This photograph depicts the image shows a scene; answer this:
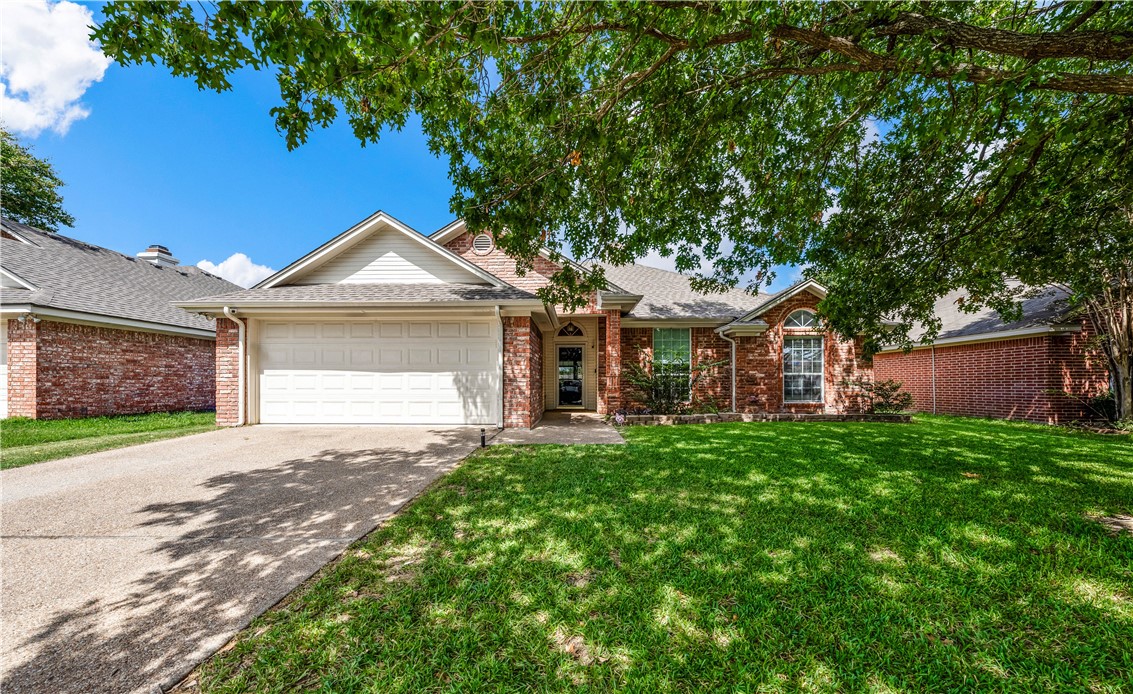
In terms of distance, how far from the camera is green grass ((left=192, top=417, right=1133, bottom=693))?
201 centimetres

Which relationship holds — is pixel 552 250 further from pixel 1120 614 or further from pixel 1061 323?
pixel 1061 323

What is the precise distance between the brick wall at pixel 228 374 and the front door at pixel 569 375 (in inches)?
346

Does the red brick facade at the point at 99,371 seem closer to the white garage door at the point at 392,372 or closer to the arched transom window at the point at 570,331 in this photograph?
the white garage door at the point at 392,372

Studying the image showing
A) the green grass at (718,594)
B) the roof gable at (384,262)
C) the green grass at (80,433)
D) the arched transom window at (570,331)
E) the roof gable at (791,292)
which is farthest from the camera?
the arched transom window at (570,331)

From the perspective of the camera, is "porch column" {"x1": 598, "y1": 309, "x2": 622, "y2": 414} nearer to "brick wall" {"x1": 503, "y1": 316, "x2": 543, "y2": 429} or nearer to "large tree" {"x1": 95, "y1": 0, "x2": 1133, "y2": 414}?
"brick wall" {"x1": 503, "y1": 316, "x2": 543, "y2": 429}

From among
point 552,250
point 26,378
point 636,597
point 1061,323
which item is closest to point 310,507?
point 636,597

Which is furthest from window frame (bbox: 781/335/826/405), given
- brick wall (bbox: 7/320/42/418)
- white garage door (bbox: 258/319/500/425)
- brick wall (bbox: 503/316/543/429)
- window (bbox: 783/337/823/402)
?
brick wall (bbox: 7/320/42/418)

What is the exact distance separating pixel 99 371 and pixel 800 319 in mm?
19818

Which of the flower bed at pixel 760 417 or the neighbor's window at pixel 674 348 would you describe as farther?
the neighbor's window at pixel 674 348

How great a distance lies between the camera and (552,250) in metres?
7.26

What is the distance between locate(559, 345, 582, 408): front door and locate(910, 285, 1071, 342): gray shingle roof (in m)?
10.2

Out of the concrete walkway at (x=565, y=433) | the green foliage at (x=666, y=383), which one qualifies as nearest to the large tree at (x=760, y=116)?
the concrete walkway at (x=565, y=433)

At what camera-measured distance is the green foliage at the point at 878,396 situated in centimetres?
1216

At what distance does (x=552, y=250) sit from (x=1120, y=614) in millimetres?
6791
